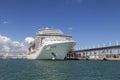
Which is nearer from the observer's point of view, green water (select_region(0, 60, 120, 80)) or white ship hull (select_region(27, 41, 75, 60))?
green water (select_region(0, 60, 120, 80))

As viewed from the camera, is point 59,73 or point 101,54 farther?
point 101,54

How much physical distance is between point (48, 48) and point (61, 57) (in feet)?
23.0

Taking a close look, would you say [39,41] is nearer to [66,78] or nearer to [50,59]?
[50,59]

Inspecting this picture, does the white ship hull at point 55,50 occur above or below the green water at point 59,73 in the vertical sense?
above

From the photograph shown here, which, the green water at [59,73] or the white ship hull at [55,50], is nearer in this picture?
the green water at [59,73]

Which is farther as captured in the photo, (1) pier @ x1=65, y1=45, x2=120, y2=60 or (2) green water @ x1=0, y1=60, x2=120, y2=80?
(1) pier @ x1=65, y1=45, x2=120, y2=60

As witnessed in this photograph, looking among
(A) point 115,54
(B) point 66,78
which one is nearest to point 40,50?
(A) point 115,54

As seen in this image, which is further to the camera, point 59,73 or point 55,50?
point 55,50

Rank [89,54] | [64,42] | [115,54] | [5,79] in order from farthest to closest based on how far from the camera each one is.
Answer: [89,54] < [115,54] < [64,42] < [5,79]

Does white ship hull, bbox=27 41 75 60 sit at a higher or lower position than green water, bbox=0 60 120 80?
higher

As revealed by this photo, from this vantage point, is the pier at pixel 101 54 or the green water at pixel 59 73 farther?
the pier at pixel 101 54

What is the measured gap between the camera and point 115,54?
14488cm

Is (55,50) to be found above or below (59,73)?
above

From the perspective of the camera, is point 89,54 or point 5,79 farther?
point 89,54
